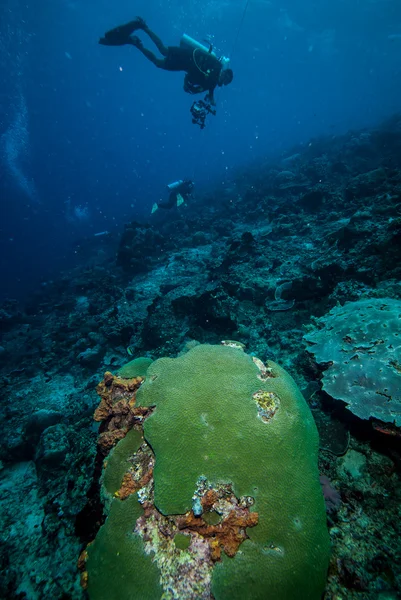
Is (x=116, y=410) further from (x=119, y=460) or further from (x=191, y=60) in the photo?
(x=191, y=60)

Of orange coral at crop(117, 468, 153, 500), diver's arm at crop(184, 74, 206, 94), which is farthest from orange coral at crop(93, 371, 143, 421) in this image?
diver's arm at crop(184, 74, 206, 94)

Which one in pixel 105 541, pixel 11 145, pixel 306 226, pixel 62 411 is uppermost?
pixel 11 145

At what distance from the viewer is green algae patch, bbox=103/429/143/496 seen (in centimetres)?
278

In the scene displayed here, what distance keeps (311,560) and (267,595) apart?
45cm

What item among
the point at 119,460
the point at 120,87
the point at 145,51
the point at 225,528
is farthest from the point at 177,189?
the point at 120,87

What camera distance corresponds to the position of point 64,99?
242 ft

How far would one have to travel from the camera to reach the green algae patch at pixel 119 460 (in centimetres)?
278

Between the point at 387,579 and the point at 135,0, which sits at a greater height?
the point at 135,0

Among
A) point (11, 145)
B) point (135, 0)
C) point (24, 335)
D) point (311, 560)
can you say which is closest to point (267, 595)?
point (311, 560)

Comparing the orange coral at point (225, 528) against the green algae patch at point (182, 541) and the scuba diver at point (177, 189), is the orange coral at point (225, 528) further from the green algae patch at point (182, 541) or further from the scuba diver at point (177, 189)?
the scuba diver at point (177, 189)

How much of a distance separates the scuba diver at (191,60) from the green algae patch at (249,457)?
36.4ft

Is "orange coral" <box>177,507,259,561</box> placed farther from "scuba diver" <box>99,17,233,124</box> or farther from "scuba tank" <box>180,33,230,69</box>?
"scuba tank" <box>180,33,230,69</box>

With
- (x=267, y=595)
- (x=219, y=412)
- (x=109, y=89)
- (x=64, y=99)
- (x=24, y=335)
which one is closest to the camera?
(x=267, y=595)

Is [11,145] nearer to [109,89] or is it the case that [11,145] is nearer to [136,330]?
[109,89]
